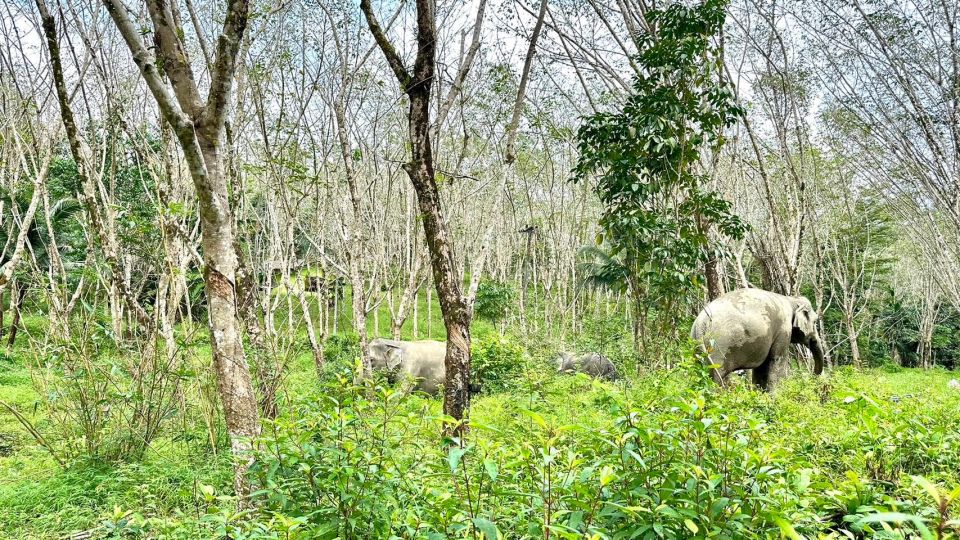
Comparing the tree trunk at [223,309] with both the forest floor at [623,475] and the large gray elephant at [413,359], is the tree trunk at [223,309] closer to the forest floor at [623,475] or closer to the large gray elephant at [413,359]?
the forest floor at [623,475]

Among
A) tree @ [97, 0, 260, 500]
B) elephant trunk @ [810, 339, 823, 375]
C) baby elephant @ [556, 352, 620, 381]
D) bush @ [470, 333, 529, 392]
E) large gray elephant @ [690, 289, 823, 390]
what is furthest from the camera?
baby elephant @ [556, 352, 620, 381]

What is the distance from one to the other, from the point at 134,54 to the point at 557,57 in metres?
8.26

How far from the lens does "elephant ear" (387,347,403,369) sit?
10.2 metres

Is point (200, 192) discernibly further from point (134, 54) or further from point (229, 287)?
point (134, 54)

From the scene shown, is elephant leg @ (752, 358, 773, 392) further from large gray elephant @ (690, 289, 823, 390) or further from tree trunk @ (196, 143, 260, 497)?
tree trunk @ (196, 143, 260, 497)

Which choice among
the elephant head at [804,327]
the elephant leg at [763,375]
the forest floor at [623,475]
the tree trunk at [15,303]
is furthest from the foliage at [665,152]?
the tree trunk at [15,303]

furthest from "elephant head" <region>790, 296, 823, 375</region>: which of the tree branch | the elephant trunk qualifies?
the tree branch

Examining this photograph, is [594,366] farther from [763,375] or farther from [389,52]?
[389,52]

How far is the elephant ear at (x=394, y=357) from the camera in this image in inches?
402

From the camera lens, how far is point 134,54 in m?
3.18

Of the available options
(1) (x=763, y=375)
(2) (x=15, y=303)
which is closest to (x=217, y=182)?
Result: (2) (x=15, y=303)

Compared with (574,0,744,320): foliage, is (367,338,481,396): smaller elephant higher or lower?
lower

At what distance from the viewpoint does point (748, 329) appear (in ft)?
25.2

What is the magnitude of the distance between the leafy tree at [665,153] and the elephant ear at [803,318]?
2.48 meters
